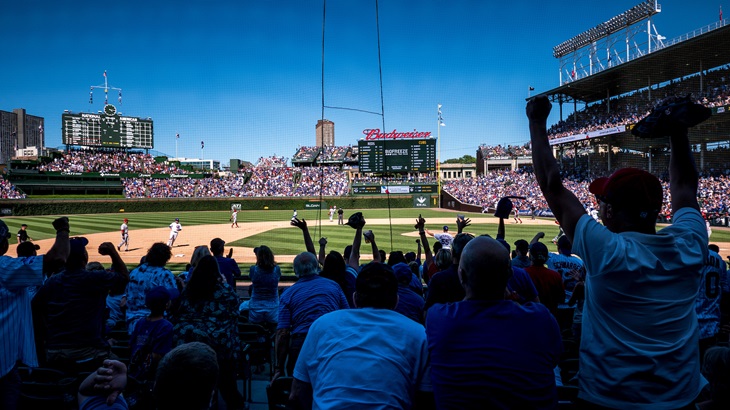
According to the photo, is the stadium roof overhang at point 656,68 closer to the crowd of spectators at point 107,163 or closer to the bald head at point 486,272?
the bald head at point 486,272

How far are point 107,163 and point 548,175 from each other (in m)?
70.5

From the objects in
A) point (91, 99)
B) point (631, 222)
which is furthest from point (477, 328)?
point (91, 99)

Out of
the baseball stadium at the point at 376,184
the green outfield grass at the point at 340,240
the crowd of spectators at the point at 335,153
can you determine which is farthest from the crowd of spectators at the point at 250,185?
the green outfield grass at the point at 340,240

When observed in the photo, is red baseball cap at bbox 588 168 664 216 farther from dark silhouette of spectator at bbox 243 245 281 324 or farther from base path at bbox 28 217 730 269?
base path at bbox 28 217 730 269

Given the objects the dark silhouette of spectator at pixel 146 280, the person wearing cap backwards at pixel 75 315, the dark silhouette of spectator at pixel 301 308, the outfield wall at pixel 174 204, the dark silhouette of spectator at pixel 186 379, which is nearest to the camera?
the dark silhouette of spectator at pixel 186 379

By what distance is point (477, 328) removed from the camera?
6.31 ft

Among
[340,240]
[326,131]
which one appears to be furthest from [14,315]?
[326,131]

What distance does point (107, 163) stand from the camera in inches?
2416

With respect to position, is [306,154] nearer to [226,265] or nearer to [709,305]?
[226,265]

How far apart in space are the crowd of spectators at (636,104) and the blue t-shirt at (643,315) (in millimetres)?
37344

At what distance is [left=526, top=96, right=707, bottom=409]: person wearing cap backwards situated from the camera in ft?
6.37

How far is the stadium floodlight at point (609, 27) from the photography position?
43.4 m

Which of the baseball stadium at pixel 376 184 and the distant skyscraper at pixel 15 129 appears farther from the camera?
the distant skyscraper at pixel 15 129

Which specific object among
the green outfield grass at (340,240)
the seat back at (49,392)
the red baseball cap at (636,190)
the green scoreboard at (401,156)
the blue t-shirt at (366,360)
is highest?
the green scoreboard at (401,156)
